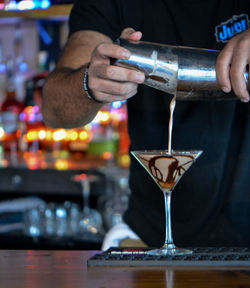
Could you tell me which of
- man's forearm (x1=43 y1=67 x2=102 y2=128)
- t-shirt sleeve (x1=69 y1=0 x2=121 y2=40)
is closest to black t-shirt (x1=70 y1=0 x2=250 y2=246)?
t-shirt sleeve (x1=69 y1=0 x2=121 y2=40)

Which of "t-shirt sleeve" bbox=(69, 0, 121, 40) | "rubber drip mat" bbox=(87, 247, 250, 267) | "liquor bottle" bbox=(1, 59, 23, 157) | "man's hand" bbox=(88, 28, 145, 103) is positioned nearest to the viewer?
"rubber drip mat" bbox=(87, 247, 250, 267)

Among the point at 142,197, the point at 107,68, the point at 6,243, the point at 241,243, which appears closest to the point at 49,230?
the point at 6,243

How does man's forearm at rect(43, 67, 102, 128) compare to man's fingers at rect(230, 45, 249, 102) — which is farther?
man's forearm at rect(43, 67, 102, 128)

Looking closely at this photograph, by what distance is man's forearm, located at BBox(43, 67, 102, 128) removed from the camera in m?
1.75

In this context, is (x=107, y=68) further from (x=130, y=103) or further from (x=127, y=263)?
(x=130, y=103)

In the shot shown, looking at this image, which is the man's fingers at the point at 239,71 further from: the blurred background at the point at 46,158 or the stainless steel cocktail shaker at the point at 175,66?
the blurred background at the point at 46,158

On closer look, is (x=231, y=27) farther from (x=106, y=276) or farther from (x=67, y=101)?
(x=106, y=276)

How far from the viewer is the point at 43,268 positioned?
127 cm

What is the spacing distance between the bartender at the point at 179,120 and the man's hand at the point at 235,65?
13.3 inches

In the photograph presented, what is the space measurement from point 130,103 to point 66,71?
0.24 m

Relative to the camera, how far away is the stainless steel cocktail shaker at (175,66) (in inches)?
54.6

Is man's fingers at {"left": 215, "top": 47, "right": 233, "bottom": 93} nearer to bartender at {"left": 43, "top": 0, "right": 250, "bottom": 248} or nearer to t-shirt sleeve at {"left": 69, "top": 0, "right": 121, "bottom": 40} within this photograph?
bartender at {"left": 43, "top": 0, "right": 250, "bottom": 248}

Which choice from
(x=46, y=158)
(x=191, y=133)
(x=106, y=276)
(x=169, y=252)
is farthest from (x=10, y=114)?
(x=106, y=276)

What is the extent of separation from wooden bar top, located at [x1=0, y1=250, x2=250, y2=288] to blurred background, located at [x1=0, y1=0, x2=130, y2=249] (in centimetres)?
153
